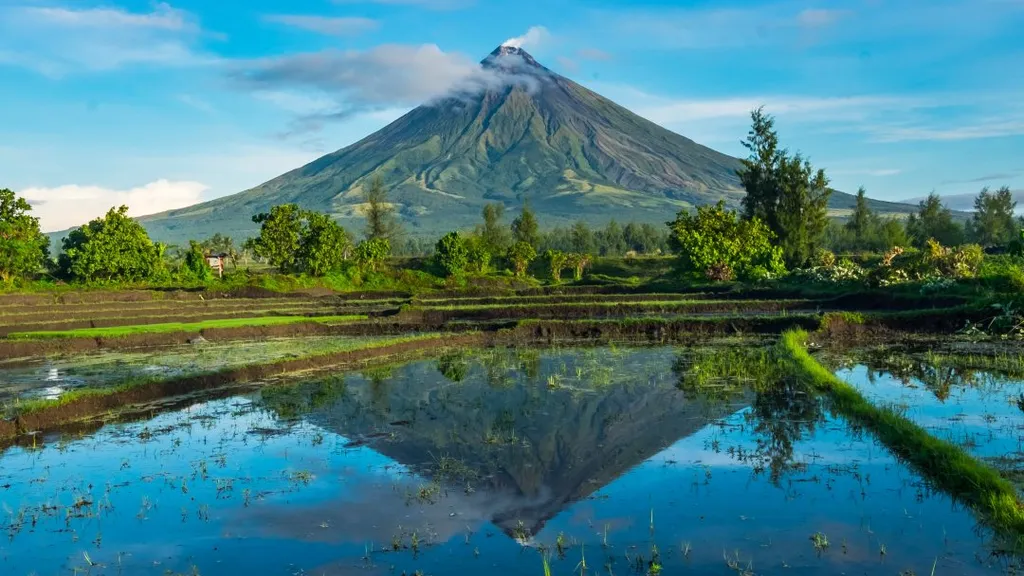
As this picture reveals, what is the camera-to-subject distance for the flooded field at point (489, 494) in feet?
22.5

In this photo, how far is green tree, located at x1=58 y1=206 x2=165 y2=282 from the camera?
47594 mm

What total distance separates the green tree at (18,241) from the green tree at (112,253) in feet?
6.08

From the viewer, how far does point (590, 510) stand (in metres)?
8.07

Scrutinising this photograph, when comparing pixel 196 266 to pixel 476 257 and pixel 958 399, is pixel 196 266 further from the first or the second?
pixel 958 399

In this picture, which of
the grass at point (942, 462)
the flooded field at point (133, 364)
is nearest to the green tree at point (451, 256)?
the flooded field at point (133, 364)

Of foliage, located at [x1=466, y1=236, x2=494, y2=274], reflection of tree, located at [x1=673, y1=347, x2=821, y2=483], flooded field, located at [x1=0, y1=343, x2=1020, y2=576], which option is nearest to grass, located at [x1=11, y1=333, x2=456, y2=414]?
flooded field, located at [x1=0, y1=343, x2=1020, y2=576]

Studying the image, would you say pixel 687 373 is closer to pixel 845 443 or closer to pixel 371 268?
pixel 845 443

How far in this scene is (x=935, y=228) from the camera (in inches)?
2889

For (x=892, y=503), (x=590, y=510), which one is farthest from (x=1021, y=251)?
(x=590, y=510)

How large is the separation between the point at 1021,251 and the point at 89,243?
47698 millimetres

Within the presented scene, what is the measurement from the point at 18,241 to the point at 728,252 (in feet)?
135

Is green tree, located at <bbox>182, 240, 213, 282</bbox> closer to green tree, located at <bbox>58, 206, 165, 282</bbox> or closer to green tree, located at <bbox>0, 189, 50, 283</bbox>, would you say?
green tree, located at <bbox>58, 206, 165, 282</bbox>

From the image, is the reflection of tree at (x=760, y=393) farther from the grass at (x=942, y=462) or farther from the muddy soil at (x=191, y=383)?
the muddy soil at (x=191, y=383)

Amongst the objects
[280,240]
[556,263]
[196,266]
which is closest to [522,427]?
[280,240]
